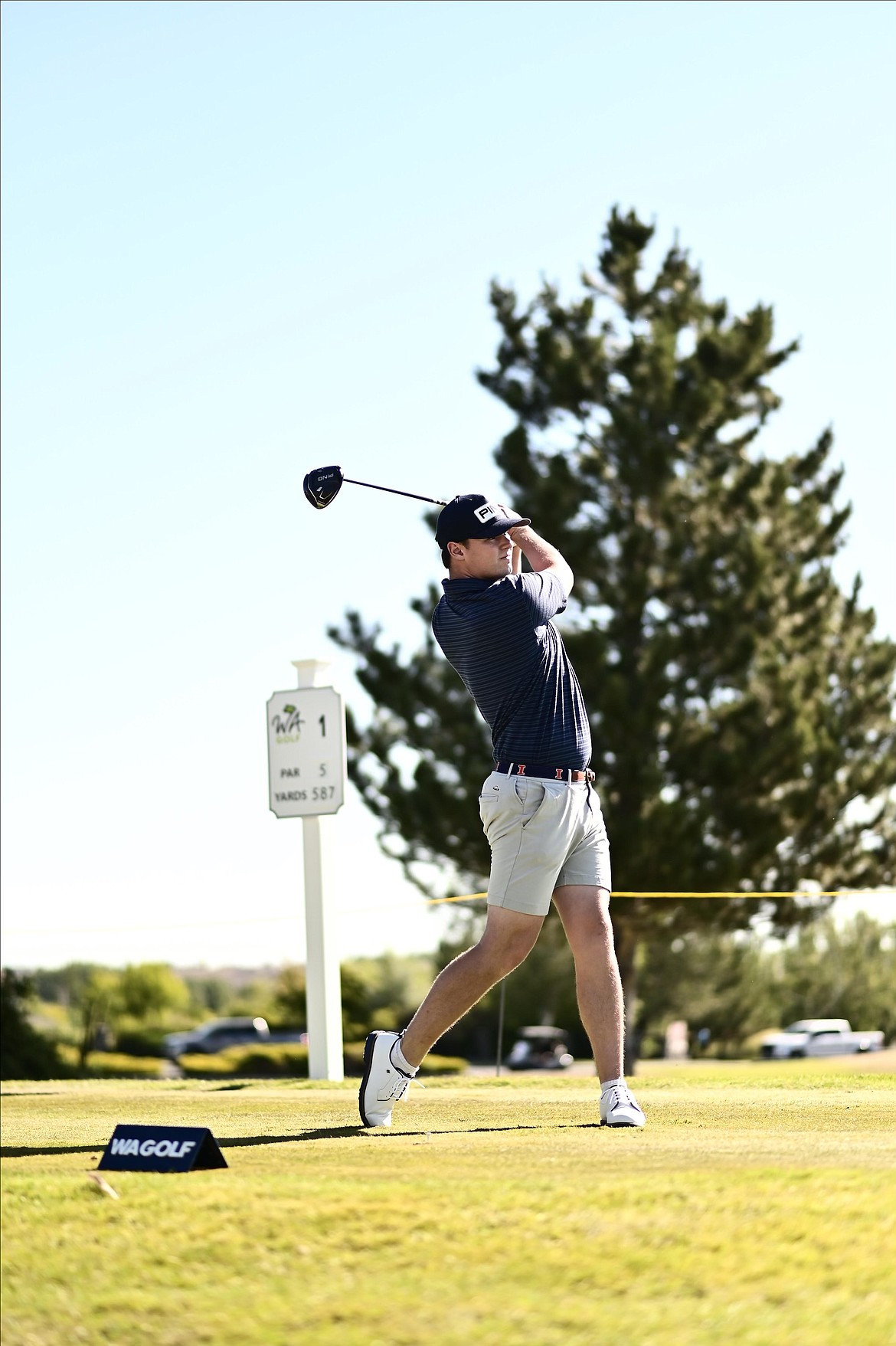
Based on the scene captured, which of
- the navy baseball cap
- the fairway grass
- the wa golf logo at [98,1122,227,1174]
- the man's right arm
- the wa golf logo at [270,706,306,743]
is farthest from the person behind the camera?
A: the wa golf logo at [270,706,306,743]

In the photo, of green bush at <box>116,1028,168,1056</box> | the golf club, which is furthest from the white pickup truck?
the golf club

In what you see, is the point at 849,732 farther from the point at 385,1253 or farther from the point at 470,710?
the point at 385,1253

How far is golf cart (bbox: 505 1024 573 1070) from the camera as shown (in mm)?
47375

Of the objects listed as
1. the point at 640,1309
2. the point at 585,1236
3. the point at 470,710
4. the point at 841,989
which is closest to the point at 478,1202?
the point at 585,1236

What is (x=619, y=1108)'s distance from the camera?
514 centimetres

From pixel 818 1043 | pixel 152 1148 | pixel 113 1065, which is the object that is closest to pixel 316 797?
pixel 152 1148

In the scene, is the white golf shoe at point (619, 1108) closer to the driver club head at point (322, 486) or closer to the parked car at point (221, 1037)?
the driver club head at point (322, 486)

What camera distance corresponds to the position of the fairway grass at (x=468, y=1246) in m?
2.89

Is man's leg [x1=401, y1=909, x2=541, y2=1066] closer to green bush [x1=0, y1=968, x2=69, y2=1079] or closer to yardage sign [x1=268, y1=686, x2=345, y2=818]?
yardage sign [x1=268, y1=686, x2=345, y2=818]

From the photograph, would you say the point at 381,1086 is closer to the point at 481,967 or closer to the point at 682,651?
the point at 481,967

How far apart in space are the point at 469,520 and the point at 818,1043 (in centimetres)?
4609

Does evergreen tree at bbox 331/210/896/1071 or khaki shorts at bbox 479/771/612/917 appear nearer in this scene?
khaki shorts at bbox 479/771/612/917

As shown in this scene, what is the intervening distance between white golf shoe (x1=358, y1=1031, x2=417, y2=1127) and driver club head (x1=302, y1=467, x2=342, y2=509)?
2.15m

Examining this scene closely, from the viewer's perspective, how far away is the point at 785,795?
26.4m
